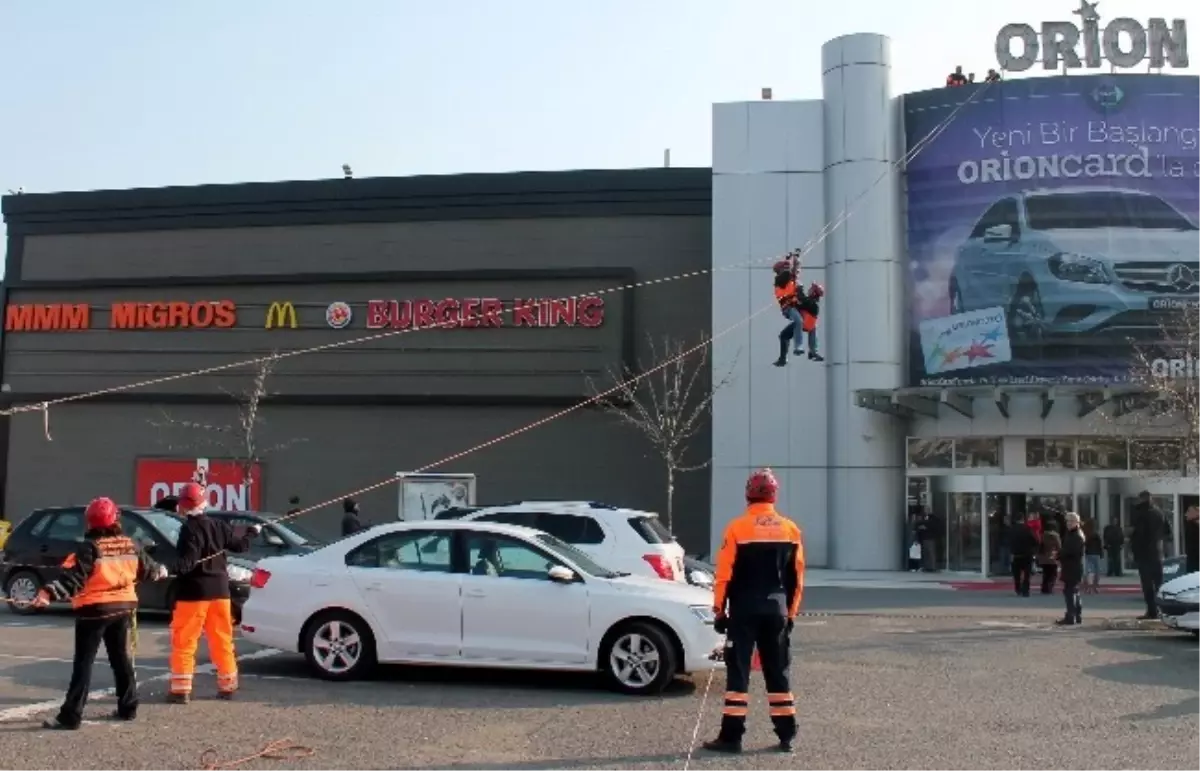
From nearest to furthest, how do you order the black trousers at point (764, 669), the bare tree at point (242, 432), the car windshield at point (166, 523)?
the black trousers at point (764, 669) → the car windshield at point (166, 523) → the bare tree at point (242, 432)

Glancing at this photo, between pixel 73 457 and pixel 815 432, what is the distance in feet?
63.9

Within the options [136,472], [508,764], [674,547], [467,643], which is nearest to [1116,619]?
[674,547]

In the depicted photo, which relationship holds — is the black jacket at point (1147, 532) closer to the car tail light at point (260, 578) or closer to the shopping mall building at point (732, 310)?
the shopping mall building at point (732, 310)

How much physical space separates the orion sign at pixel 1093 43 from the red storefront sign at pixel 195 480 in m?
20.9

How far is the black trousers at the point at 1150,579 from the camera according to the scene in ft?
54.6

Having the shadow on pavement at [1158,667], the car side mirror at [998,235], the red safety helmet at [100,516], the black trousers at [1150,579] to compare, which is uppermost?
the car side mirror at [998,235]

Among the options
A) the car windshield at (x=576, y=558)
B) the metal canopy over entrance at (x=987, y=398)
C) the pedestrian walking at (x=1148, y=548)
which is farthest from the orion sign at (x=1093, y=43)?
the car windshield at (x=576, y=558)

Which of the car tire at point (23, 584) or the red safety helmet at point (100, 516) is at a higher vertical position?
the red safety helmet at point (100, 516)

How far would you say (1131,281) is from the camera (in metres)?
27.5

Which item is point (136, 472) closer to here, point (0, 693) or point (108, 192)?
point (108, 192)

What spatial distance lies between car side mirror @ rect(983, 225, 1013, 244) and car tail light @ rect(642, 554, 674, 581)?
54.4ft

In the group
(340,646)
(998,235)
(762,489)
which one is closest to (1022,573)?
(998,235)

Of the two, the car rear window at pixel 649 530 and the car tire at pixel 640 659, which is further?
the car rear window at pixel 649 530

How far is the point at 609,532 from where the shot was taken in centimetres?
1502
